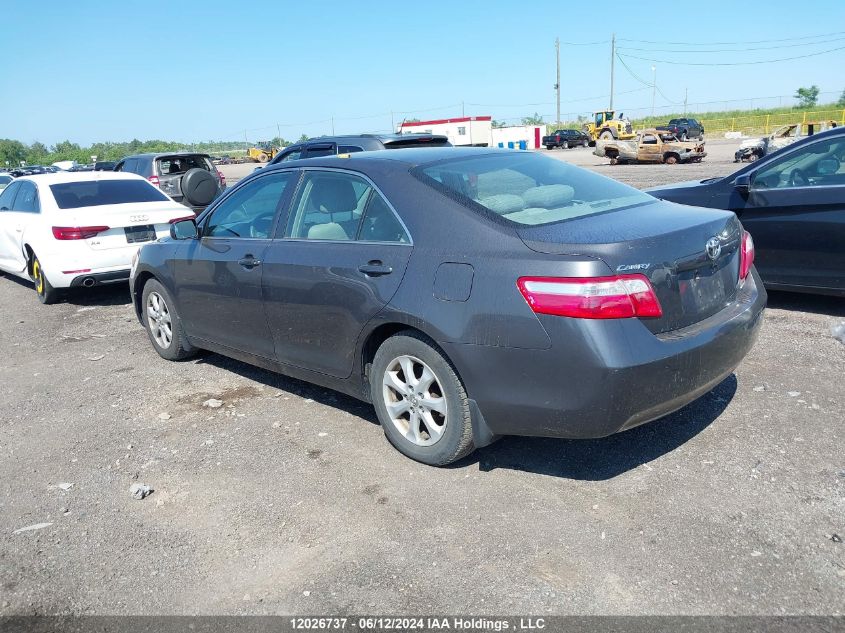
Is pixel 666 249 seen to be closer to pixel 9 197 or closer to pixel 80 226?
pixel 80 226

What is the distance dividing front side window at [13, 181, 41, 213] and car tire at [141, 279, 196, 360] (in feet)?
11.6

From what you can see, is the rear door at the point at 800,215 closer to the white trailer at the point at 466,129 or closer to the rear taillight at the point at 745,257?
the rear taillight at the point at 745,257

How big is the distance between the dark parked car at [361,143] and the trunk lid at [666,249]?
18.9 feet

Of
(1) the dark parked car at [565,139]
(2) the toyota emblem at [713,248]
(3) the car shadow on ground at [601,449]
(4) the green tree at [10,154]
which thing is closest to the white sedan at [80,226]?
(3) the car shadow on ground at [601,449]

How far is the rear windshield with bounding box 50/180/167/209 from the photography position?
28.6 ft

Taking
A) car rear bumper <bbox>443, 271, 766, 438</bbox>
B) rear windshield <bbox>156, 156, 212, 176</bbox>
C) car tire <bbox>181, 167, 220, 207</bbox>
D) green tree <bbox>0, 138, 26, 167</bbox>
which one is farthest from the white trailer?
green tree <bbox>0, 138, 26, 167</bbox>

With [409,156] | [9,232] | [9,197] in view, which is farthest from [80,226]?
[409,156]

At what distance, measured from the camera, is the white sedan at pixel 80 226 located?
8141 millimetres

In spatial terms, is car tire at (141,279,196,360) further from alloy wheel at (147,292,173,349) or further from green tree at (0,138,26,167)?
green tree at (0,138,26,167)

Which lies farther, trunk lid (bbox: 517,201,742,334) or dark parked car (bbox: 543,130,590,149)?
dark parked car (bbox: 543,130,590,149)

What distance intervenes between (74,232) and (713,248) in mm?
7000

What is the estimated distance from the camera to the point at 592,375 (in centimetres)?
315

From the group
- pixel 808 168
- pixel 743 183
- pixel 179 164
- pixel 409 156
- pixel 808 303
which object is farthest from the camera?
pixel 179 164

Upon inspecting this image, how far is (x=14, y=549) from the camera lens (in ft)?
11.2
